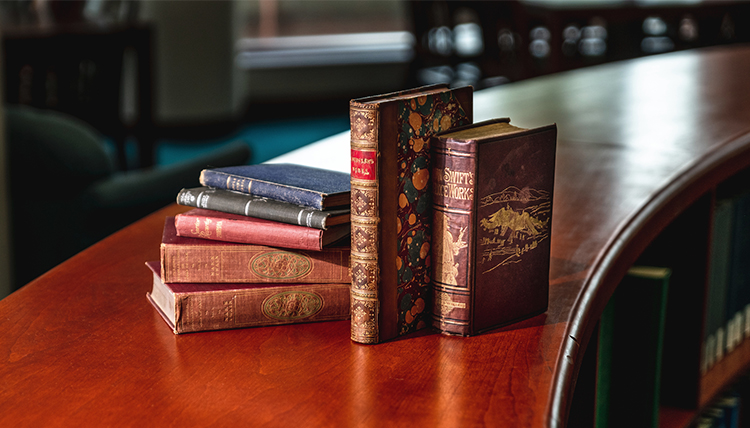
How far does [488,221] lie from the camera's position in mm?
707

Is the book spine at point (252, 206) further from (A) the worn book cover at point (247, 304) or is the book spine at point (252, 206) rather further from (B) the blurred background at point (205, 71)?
(B) the blurred background at point (205, 71)

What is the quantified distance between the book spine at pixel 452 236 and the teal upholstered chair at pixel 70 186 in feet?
4.00

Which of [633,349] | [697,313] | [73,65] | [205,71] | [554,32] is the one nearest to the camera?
[633,349]

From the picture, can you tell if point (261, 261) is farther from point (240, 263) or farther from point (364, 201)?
point (364, 201)

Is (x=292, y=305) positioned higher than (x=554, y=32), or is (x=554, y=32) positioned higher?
(x=554, y=32)

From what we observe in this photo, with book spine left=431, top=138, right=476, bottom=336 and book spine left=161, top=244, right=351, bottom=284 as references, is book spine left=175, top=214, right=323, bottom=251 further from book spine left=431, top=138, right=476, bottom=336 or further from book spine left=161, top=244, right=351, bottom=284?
book spine left=431, top=138, right=476, bottom=336

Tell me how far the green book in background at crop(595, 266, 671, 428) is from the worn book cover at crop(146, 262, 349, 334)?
1.52 feet

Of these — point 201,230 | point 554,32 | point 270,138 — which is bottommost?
point 270,138

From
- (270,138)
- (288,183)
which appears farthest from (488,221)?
(270,138)

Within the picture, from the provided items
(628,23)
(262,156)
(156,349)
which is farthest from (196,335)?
(262,156)

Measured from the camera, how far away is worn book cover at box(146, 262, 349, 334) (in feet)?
2.41

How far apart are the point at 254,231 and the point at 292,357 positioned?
13 centimetres

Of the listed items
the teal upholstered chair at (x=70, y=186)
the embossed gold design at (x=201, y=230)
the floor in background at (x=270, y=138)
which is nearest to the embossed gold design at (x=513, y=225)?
the embossed gold design at (x=201, y=230)

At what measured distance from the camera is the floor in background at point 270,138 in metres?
5.31
